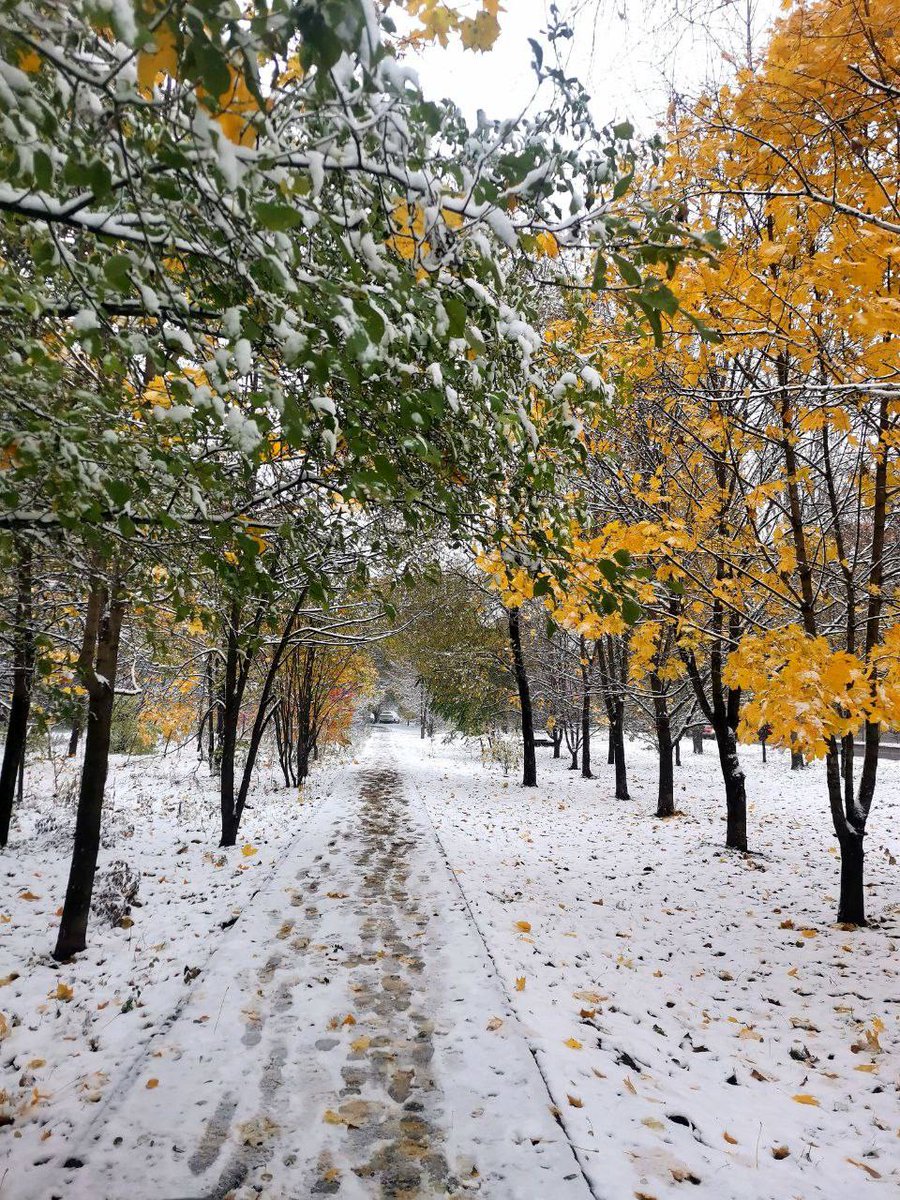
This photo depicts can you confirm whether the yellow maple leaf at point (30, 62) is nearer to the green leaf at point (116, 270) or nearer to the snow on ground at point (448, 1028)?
the green leaf at point (116, 270)

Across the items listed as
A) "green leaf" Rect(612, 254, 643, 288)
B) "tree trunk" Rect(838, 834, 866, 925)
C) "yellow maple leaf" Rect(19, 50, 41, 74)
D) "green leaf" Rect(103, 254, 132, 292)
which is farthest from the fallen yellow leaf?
"yellow maple leaf" Rect(19, 50, 41, 74)

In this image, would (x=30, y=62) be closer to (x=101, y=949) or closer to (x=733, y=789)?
(x=101, y=949)

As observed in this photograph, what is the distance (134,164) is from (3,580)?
5577mm

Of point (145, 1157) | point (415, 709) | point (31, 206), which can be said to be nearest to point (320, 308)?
point (31, 206)

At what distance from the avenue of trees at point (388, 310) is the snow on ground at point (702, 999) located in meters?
1.27

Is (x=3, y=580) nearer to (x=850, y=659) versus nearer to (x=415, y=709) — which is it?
(x=850, y=659)

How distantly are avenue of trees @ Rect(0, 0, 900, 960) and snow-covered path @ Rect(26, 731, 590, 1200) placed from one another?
2094mm

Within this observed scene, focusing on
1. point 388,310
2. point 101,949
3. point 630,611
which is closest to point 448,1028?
point 630,611

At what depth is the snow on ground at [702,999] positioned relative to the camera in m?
2.75

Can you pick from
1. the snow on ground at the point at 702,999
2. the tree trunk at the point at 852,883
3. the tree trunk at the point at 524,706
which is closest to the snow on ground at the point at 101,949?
the snow on ground at the point at 702,999

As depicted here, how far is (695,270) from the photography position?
13.5 feet

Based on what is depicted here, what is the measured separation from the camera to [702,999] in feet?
15.0

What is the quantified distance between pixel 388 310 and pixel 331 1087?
3.56 m

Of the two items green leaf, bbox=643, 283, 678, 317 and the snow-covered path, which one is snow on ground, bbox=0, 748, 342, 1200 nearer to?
the snow-covered path
